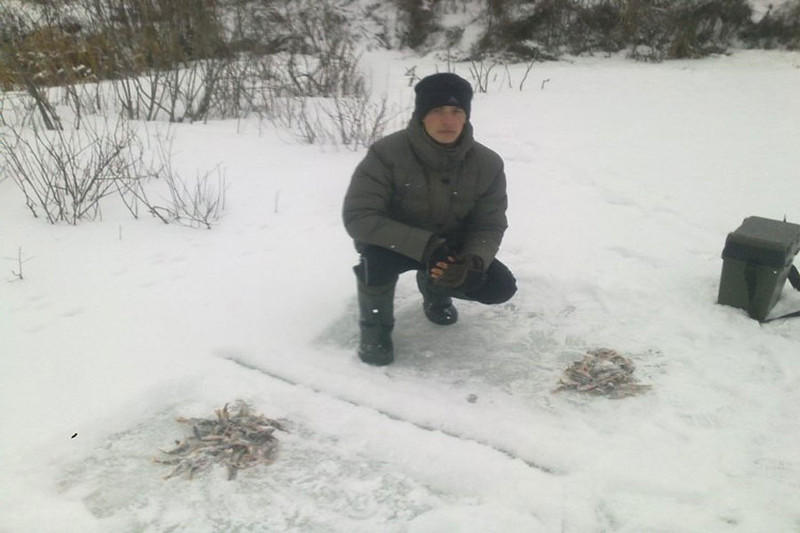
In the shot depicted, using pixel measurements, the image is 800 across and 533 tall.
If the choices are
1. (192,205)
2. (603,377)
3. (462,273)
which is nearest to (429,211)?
(462,273)

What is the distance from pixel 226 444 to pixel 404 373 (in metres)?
0.81

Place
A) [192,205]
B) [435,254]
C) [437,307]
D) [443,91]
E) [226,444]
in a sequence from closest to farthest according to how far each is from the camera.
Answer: [226,444], [443,91], [435,254], [437,307], [192,205]

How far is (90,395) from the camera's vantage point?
2.64 m

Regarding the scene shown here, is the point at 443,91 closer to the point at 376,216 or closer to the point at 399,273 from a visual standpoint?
the point at 376,216

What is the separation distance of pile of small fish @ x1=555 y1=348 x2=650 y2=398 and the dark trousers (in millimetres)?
430

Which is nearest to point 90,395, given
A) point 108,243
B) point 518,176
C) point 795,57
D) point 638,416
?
point 108,243

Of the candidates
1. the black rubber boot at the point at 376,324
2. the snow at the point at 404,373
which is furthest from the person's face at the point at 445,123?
the snow at the point at 404,373

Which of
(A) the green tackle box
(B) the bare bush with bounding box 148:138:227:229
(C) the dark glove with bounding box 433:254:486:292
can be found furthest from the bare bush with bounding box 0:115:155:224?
(A) the green tackle box

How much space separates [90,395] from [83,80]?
4.94 meters

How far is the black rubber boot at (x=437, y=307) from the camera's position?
318cm

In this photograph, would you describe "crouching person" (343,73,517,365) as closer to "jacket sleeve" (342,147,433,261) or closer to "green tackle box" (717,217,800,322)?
"jacket sleeve" (342,147,433,261)

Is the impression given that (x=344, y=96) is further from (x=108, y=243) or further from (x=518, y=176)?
(x=108, y=243)

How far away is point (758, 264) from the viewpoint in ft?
9.85

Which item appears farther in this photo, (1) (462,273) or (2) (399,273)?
(2) (399,273)
